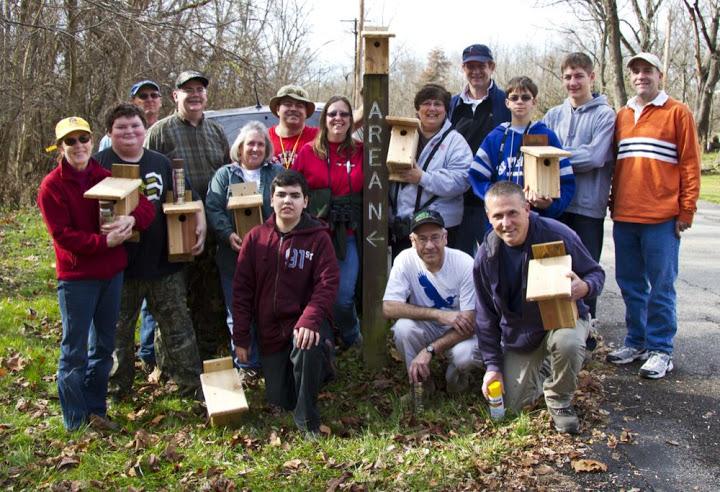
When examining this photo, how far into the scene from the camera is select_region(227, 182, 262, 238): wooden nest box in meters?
4.97

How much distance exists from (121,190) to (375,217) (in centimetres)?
194

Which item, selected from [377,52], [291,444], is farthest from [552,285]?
[377,52]

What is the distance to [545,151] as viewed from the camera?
4906 millimetres

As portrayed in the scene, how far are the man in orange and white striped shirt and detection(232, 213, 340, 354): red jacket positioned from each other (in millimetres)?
2473

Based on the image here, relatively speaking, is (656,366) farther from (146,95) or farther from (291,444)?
(146,95)

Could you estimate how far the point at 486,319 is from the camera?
462 centimetres

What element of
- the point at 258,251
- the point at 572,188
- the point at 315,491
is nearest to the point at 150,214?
the point at 258,251

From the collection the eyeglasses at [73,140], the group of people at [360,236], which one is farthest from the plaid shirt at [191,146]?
the eyeglasses at [73,140]

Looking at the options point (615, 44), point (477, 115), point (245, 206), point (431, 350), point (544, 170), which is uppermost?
point (615, 44)

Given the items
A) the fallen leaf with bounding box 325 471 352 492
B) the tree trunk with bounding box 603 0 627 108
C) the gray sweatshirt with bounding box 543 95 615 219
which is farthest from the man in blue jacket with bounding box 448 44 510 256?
the tree trunk with bounding box 603 0 627 108

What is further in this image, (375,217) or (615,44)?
(615,44)

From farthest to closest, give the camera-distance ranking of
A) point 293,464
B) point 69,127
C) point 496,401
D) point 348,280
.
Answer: point 348,280 < point 496,401 < point 69,127 < point 293,464

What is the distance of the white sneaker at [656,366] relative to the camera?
523 cm

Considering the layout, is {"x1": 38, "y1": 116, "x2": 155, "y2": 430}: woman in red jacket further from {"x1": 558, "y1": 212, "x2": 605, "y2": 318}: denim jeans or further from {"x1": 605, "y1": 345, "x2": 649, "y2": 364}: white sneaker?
{"x1": 605, "y1": 345, "x2": 649, "y2": 364}: white sneaker
